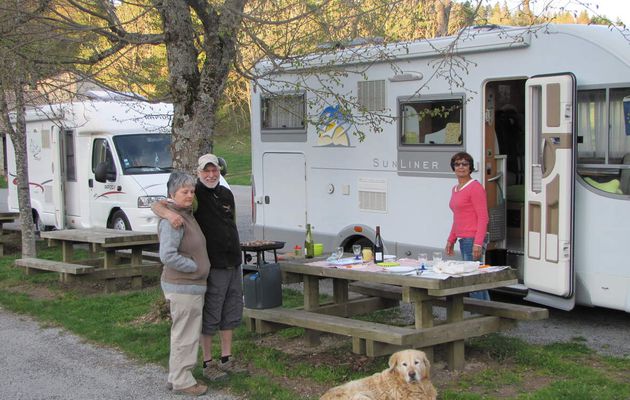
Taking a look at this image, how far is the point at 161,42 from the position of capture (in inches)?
343

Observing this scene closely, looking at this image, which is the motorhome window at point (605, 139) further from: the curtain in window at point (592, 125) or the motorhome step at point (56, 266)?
the motorhome step at point (56, 266)

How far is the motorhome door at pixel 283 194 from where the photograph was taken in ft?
33.9

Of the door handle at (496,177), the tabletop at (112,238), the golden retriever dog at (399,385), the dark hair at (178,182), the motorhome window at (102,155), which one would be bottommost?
the golden retriever dog at (399,385)

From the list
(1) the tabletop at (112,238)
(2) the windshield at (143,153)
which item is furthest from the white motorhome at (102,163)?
(1) the tabletop at (112,238)

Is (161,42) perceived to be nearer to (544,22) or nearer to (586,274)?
(544,22)

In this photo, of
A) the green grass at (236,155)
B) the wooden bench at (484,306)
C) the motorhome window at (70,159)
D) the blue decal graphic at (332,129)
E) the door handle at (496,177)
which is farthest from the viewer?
the green grass at (236,155)

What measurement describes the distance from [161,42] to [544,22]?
13.4 ft

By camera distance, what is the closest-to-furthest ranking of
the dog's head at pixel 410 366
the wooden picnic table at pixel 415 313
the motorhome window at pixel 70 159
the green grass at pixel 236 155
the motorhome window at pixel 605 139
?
the dog's head at pixel 410 366 → the wooden picnic table at pixel 415 313 → the motorhome window at pixel 605 139 → the motorhome window at pixel 70 159 → the green grass at pixel 236 155

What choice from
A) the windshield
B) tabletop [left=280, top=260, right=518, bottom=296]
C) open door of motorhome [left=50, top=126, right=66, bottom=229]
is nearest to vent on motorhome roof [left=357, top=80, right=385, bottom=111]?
tabletop [left=280, top=260, right=518, bottom=296]

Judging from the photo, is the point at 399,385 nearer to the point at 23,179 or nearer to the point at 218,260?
the point at 218,260

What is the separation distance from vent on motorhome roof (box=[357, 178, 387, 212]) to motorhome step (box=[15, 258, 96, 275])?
11.9 ft

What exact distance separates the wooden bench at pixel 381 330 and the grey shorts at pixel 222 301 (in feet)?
1.68

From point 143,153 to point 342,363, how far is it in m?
8.06

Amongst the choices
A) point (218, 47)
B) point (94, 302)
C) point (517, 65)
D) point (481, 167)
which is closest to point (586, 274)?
point (481, 167)
